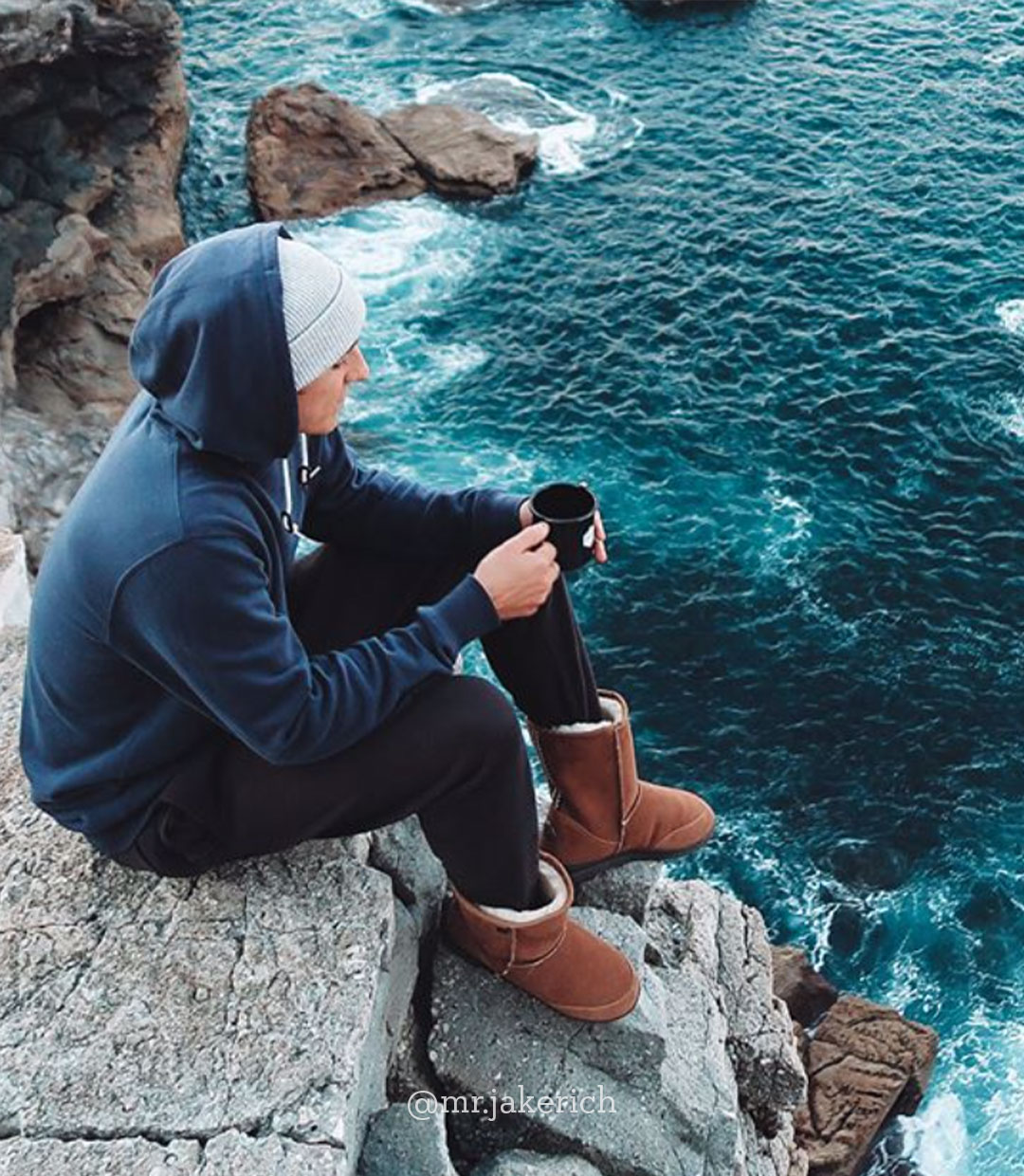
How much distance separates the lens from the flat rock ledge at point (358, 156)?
1136 inches

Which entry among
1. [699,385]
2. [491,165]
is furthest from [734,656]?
[491,165]

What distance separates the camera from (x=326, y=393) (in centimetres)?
486

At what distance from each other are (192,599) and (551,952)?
2.51 meters

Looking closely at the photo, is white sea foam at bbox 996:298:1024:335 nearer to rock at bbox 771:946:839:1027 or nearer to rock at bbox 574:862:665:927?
rock at bbox 771:946:839:1027

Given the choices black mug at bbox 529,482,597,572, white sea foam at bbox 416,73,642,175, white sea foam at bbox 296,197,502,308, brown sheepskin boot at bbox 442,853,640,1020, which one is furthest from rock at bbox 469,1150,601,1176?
white sea foam at bbox 416,73,642,175

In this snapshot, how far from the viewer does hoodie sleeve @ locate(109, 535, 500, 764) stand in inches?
179

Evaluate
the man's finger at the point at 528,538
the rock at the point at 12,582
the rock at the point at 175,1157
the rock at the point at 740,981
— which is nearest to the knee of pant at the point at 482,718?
the man's finger at the point at 528,538

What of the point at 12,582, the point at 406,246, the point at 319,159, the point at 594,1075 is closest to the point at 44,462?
the point at 406,246

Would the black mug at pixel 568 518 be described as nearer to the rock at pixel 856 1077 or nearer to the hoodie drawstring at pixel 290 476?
the hoodie drawstring at pixel 290 476

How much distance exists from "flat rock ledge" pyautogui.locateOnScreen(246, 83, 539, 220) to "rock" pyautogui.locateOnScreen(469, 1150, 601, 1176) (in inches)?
990

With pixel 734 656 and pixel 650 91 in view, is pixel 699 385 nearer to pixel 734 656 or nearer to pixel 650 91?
pixel 734 656

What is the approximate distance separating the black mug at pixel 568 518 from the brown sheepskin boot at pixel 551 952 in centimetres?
141

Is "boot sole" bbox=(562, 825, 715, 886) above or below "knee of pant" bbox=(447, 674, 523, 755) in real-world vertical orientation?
below

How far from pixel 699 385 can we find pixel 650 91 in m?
12.0
